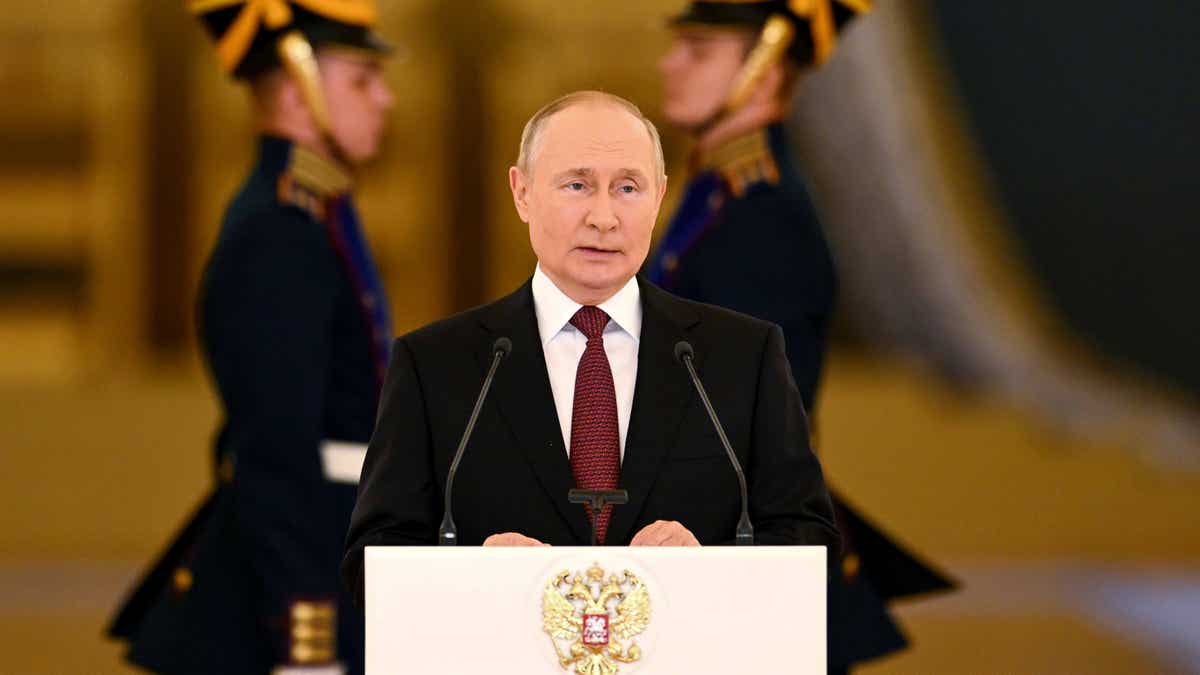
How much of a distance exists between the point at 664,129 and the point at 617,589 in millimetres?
5358

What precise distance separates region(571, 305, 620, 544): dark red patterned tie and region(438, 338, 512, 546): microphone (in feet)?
0.35

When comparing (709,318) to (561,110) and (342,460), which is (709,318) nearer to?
(561,110)

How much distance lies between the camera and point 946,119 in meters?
7.24

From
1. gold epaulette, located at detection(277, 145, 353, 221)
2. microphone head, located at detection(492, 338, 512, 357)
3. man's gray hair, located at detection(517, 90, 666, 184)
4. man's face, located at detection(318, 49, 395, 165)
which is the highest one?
man's face, located at detection(318, 49, 395, 165)

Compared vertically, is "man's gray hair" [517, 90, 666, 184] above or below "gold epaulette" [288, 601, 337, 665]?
above

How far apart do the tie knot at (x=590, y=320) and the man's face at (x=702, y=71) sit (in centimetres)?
198

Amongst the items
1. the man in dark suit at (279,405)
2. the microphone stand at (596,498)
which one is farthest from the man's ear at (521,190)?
the man in dark suit at (279,405)

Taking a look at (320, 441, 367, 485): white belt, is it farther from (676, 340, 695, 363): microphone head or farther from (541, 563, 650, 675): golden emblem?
(541, 563, 650, 675): golden emblem

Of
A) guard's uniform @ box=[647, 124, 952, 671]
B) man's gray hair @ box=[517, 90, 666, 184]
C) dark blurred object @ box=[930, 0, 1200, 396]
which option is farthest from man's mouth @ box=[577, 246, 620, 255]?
dark blurred object @ box=[930, 0, 1200, 396]

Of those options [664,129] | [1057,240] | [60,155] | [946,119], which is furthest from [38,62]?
[1057,240]

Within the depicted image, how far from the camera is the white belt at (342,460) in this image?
398cm

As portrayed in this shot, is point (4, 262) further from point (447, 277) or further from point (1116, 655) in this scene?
point (1116, 655)

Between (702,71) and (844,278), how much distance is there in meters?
2.75

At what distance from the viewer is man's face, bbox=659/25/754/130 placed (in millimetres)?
4406
